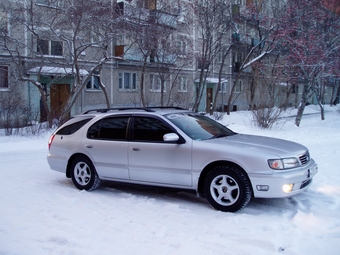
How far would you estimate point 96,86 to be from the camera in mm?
26406

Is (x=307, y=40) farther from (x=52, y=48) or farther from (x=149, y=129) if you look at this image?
(x=52, y=48)

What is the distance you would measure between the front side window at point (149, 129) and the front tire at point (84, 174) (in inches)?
43.9

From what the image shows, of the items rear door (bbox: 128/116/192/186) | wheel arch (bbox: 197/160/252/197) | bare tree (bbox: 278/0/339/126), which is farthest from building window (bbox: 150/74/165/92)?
wheel arch (bbox: 197/160/252/197)

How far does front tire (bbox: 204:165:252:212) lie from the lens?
5121 millimetres

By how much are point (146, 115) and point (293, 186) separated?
104 inches

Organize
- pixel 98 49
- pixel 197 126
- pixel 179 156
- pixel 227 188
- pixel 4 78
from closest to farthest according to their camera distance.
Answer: pixel 227 188 < pixel 179 156 < pixel 197 126 < pixel 4 78 < pixel 98 49

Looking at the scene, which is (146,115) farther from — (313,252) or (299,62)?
(299,62)

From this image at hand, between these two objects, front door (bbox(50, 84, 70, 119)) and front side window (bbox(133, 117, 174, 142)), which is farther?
front door (bbox(50, 84, 70, 119))

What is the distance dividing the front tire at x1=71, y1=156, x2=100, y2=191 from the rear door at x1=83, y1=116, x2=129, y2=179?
0.16 meters

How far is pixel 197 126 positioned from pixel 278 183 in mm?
1745

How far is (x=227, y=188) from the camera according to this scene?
17.3 ft

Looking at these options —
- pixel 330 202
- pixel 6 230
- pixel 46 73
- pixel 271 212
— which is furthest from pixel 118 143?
pixel 46 73

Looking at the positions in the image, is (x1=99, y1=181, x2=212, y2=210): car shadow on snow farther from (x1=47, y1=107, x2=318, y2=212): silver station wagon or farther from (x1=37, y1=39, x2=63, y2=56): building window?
(x1=37, y1=39, x2=63, y2=56): building window

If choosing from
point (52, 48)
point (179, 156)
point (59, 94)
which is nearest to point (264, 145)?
point (179, 156)
